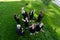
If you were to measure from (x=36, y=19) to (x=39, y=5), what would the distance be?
5964 millimetres

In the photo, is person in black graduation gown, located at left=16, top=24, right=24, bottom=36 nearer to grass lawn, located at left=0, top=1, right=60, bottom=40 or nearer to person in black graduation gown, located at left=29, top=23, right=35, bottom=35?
grass lawn, located at left=0, top=1, right=60, bottom=40

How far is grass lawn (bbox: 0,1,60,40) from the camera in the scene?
16719 mm

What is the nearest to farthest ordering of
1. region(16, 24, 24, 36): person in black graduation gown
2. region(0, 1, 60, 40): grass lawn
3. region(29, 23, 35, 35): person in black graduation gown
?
1. region(16, 24, 24, 36): person in black graduation gown
2. region(29, 23, 35, 35): person in black graduation gown
3. region(0, 1, 60, 40): grass lawn

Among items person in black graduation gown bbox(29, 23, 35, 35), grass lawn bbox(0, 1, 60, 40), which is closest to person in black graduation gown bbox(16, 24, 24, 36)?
grass lawn bbox(0, 1, 60, 40)

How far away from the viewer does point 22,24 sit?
1850 cm

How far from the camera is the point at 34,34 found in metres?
Answer: 16.7

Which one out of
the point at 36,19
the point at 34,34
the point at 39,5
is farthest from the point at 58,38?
the point at 39,5

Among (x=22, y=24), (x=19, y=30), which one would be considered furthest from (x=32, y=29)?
(x=22, y=24)

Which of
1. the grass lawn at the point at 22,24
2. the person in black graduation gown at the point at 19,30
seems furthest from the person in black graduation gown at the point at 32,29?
the person in black graduation gown at the point at 19,30

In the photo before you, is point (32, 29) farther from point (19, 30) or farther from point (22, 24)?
point (22, 24)

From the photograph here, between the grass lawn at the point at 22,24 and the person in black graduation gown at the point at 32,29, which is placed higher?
the person in black graduation gown at the point at 32,29

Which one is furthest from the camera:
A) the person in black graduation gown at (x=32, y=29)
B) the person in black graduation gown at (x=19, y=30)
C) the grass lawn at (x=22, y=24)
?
the grass lawn at (x=22, y=24)

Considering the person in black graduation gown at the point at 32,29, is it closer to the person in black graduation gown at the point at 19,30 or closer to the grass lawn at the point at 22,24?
the grass lawn at the point at 22,24

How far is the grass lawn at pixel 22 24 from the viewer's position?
16.7 metres
